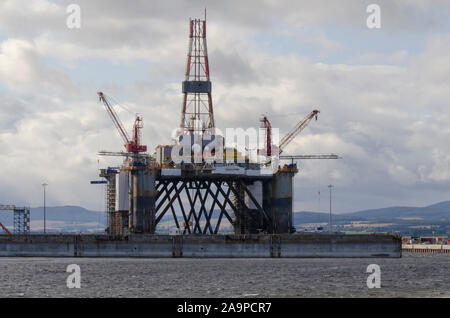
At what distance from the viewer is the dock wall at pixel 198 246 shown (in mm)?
148750

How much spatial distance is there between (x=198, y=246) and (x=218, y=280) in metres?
54.5

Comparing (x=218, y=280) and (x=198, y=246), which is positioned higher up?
(x=198, y=246)

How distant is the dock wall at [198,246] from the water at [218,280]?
1875cm

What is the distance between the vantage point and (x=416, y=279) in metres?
98.7

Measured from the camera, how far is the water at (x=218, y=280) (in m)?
79.9

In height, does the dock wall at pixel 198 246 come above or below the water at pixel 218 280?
above

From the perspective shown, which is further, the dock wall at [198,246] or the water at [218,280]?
the dock wall at [198,246]

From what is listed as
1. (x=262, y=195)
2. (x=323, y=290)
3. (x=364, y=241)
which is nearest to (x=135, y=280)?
(x=323, y=290)

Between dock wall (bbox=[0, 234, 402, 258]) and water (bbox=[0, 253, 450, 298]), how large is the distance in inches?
738

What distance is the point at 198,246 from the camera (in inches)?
5866

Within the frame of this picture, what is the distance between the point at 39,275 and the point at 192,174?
58.8m

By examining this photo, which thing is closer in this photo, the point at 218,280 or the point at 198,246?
the point at 218,280
